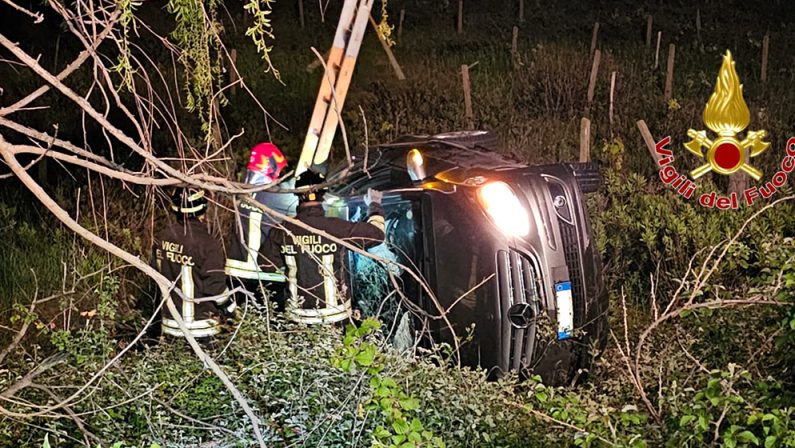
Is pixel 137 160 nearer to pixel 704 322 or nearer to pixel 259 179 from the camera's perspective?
pixel 259 179

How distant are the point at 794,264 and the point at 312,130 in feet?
9.10

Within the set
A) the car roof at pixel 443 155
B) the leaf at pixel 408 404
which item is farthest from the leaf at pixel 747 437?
the car roof at pixel 443 155

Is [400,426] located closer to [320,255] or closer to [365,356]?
[365,356]

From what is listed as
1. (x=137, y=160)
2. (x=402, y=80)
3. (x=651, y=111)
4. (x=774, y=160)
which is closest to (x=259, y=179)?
(x=137, y=160)

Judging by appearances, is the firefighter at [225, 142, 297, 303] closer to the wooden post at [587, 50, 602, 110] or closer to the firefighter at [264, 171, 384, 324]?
the firefighter at [264, 171, 384, 324]

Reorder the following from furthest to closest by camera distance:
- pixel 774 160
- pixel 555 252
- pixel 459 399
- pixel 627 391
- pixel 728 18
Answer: pixel 728 18
pixel 774 160
pixel 555 252
pixel 627 391
pixel 459 399

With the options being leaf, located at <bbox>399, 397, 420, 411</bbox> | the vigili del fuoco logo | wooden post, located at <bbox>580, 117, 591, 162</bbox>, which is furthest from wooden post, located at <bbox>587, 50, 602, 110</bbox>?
leaf, located at <bbox>399, 397, 420, 411</bbox>

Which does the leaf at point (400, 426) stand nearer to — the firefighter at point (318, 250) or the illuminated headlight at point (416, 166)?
the firefighter at point (318, 250)

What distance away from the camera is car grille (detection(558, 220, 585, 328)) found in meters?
5.64

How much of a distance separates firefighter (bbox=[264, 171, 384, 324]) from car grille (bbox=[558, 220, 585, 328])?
1007 millimetres

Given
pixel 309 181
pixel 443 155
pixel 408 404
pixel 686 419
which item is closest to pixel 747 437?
pixel 686 419

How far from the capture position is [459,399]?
4.57 metres

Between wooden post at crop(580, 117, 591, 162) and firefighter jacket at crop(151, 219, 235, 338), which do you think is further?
wooden post at crop(580, 117, 591, 162)

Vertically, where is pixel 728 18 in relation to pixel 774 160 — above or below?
above
